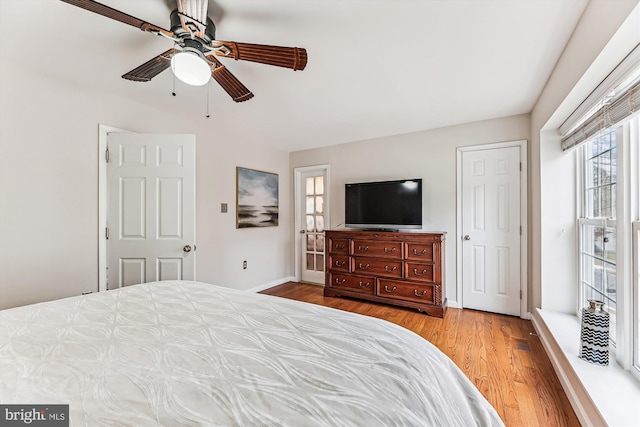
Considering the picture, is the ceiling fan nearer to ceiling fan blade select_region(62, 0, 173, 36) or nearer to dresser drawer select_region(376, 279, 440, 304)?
ceiling fan blade select_region(62, 0, 173, 36)

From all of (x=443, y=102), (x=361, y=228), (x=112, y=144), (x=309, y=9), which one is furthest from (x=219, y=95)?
(x=361, y=228)

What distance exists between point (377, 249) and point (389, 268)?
10.8 inches

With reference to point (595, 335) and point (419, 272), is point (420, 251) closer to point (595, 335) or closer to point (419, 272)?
point (419, 272)

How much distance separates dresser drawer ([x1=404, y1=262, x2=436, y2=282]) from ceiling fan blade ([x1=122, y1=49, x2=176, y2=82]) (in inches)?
117

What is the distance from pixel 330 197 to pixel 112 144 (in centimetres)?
278

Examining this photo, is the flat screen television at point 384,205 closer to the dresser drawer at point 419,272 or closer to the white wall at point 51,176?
the dresser drawer at point 419,272

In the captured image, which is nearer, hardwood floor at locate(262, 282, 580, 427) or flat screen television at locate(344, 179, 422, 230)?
hardwood floor at locate(262, 282, 580, 427)

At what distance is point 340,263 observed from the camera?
12.1 ft

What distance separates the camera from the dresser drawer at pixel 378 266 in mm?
3260

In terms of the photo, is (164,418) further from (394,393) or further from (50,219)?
(50,219)

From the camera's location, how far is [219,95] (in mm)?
2535

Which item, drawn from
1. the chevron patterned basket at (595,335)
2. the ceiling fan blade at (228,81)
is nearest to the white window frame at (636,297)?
the chevron patterned basket at (595,335)

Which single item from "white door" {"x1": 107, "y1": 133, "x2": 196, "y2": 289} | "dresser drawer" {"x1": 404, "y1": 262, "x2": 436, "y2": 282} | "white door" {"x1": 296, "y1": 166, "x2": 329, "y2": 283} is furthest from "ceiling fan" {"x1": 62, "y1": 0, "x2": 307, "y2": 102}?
"white door" {"x1": 296, "y1": 166, "x2": 329, "y2": 283}

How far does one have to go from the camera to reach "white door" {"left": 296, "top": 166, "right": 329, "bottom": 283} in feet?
14.4
